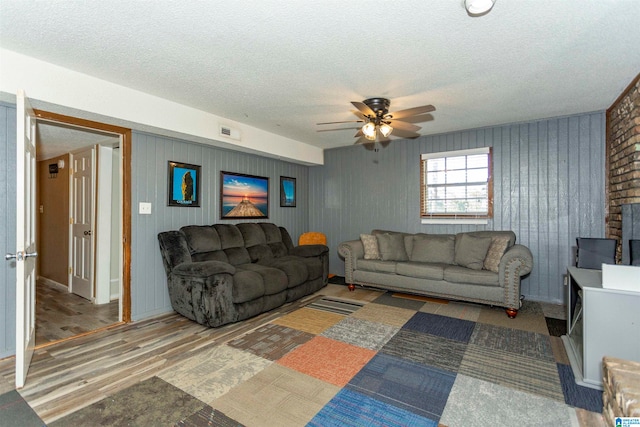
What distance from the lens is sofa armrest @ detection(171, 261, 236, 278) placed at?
3.23 meters

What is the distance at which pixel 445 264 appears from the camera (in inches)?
171

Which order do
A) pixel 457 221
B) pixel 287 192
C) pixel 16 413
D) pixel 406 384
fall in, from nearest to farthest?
pixel 16 413, pixel 406 384, pixel 457 221, pixel 287 192

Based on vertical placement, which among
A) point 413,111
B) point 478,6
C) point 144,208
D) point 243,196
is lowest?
point 144,208

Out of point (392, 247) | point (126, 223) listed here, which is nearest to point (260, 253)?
point (126, 223)

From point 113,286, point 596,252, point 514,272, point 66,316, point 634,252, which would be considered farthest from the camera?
point 113,286

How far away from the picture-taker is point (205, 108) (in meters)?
3.70

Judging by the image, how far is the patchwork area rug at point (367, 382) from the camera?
1.86 m

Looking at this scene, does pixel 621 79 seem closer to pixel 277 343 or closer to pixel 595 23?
pixel 595 23

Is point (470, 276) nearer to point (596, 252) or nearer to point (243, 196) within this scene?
point (596, 252)

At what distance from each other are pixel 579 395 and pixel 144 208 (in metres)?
4.27

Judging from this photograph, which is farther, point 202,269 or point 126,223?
point 126,223

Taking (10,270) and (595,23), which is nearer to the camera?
(595,23)

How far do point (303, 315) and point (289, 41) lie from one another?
9.22ft

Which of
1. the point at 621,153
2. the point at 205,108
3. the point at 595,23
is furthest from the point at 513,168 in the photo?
the point at 205,108
